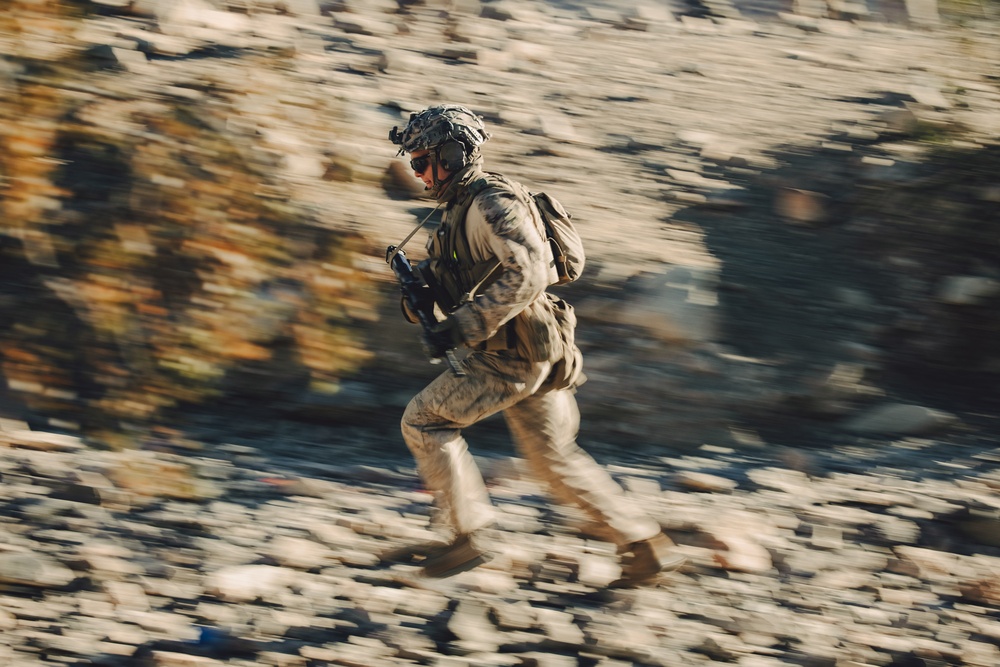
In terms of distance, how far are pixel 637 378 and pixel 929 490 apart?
1312 millimetres

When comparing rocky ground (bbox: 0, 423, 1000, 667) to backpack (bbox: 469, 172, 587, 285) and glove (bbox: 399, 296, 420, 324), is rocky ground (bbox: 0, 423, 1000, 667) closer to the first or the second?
glove (bbox: 399, 296, 420, 324)

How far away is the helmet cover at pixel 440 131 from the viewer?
2756 mm

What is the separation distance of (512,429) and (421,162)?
86 cm

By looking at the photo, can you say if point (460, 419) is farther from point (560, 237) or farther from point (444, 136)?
point (444, 136)

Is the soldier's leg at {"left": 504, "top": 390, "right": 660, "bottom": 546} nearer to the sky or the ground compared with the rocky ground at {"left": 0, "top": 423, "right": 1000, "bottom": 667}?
nearer to the sky

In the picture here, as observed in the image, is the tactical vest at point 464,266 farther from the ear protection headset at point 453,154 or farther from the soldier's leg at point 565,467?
the soldier's leg at point 565,467

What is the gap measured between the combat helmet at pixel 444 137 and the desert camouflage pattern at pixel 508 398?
5 cm

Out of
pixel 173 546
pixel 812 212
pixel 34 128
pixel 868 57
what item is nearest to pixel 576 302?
pixel 812 212

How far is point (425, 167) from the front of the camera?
2.80 metres

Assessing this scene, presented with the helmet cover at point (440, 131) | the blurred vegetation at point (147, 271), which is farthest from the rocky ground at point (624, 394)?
the helmet cover at point (440, 131)

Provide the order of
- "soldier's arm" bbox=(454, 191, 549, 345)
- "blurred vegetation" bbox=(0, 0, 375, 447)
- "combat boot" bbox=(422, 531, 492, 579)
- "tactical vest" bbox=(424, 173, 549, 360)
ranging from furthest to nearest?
1. "blurred vegetation" bbox=(0, 0, 375, 447)
2. "combat boot" bbox=(422, 531, 492, 579)
3. "tactical vest" bbox=(424, 173, 549, 360)
4. "soldier's arm" bbox=(454, 191, 549, 345)

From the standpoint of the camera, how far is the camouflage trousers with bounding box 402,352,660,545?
112 inches

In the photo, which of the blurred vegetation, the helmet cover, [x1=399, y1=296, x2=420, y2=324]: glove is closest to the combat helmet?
the helmet cover

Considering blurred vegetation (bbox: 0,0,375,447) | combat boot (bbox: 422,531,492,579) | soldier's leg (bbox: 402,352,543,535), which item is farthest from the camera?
blurred vegetation (bbox: 0,0,375,447)
